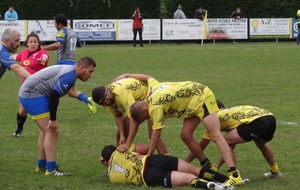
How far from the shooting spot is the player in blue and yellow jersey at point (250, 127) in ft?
27.9

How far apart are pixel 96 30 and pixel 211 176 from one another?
1263 inches

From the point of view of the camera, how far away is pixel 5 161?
33.3 feet

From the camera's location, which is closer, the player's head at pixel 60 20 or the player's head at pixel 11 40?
the player's head at pixel 11 40

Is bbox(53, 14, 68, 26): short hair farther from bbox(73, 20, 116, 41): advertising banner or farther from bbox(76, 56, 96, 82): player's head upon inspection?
bbox(73, 20, 116, 41): advertising banner

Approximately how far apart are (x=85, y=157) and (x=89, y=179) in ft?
5.08

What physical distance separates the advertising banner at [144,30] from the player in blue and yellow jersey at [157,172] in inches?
1228

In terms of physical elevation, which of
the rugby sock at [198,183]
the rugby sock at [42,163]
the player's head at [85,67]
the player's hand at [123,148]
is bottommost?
the rugby sock at [42,163]

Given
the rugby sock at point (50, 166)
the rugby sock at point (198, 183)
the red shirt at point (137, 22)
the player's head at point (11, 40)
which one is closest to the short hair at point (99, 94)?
the rugby sock at point (50, 166)

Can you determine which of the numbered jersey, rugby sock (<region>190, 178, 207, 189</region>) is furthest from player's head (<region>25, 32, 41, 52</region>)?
rugby sock (<region>190, 178, 207, 189</region>)

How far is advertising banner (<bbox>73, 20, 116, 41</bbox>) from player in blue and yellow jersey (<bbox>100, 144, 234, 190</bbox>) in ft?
103

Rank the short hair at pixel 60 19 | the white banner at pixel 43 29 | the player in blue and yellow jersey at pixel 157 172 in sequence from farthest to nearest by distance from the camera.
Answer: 1. the white banner at pixel 43 29
2. the short hair at pixel 60 19
3. the player in blue and yellow jersey at pixel 157 172

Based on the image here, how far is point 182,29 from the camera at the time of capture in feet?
129

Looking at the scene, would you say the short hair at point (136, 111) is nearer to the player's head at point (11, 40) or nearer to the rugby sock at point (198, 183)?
the rugby sock at point (198, 183)

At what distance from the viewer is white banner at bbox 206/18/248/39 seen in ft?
130
